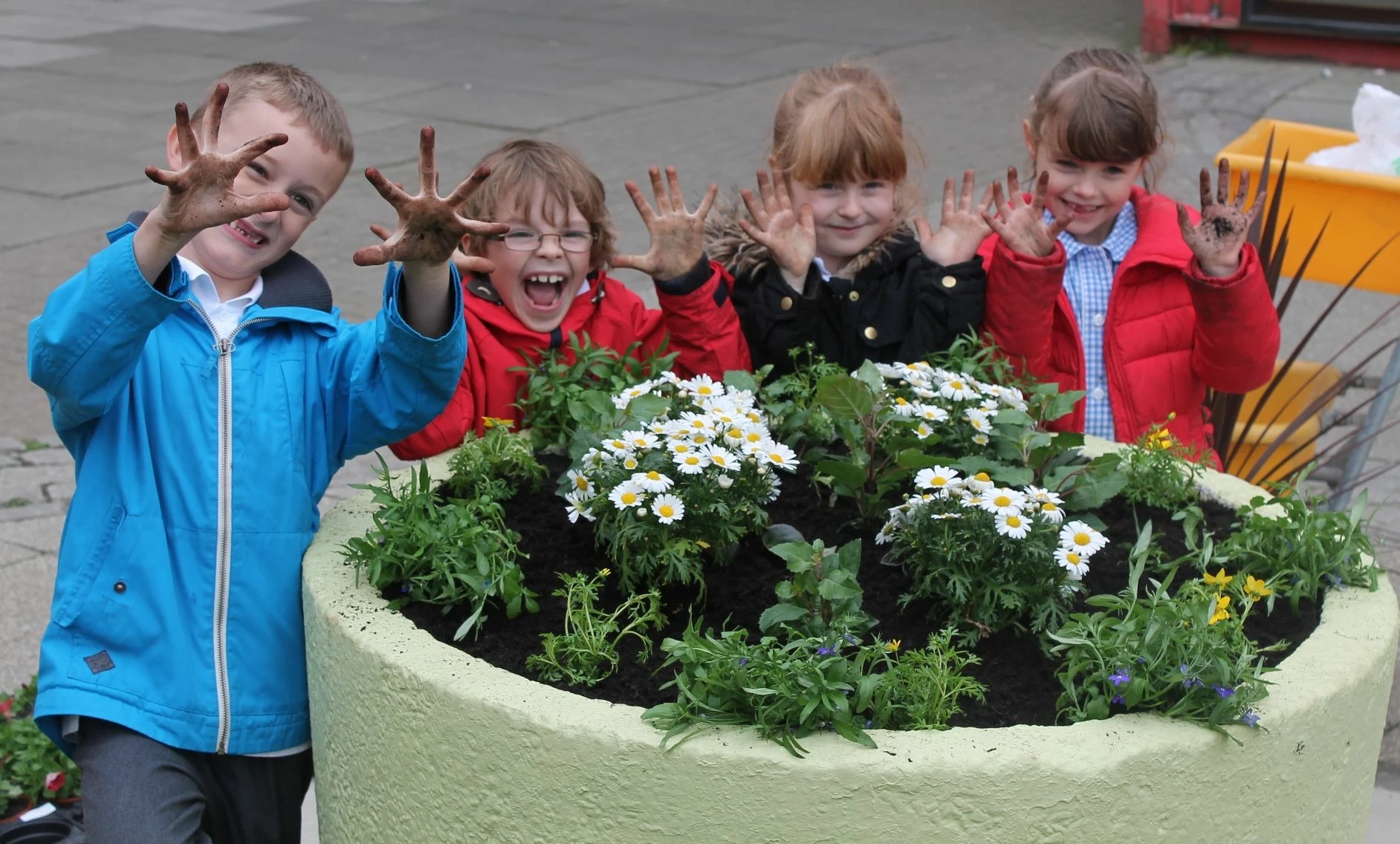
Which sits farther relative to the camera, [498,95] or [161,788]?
[498,95]

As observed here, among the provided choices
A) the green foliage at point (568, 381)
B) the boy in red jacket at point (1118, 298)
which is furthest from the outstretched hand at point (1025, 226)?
the green foliage at point (568, 381)

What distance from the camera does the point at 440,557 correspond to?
7.45ft

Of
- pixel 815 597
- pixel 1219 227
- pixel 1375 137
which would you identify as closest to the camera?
pixel 815 597

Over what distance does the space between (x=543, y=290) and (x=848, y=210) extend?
2.16ft

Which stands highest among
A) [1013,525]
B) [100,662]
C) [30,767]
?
[1013,525]

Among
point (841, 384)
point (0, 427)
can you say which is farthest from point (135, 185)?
point (841, 384)

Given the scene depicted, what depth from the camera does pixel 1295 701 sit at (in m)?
2.00

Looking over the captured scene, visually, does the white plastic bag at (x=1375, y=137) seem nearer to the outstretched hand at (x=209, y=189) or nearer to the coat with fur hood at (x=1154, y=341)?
the coat with fur hood at (x=1154, y=341)

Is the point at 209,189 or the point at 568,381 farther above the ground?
the point at 209,189

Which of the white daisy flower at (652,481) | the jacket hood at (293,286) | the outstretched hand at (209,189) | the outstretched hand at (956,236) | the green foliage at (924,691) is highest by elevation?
the outstretched hand at (209,189)

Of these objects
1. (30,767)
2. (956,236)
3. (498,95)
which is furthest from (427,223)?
(498,95)

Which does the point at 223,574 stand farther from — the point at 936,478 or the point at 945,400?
the point at 945,400

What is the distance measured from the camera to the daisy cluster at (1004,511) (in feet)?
7.23

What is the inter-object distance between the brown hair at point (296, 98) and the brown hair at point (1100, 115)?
1552mm
